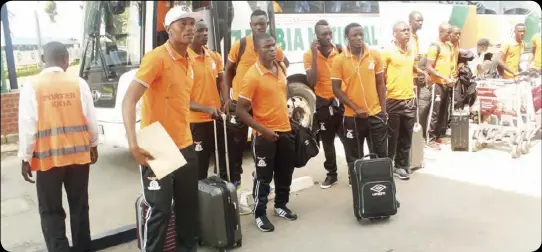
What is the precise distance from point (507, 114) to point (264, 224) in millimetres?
2863

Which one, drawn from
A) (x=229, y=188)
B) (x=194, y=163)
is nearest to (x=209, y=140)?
(x=229, y=188)

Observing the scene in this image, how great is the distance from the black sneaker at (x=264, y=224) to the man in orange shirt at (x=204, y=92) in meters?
0.52

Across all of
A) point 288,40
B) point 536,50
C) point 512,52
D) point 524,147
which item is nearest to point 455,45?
point 512,52

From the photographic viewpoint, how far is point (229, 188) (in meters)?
2.90

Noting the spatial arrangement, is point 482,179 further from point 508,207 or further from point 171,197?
point 171,197

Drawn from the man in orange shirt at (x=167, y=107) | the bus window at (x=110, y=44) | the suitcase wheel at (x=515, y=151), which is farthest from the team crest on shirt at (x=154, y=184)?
the suitcase wheel at (x=515, y=151)

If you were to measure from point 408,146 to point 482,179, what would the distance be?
695 millimetres

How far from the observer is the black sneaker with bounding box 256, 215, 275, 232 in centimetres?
332

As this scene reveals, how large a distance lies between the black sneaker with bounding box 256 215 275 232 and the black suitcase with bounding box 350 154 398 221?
0.64 m

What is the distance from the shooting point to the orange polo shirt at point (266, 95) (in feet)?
10.1

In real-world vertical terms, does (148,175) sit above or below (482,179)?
above

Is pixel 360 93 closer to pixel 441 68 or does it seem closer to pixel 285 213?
pixel 441 68

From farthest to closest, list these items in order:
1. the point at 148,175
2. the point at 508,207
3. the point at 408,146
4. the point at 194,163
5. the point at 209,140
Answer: the point at 408,146 → the point at 508,207 → the point at 209,140 → the point at 194,163 → the point at 148,175

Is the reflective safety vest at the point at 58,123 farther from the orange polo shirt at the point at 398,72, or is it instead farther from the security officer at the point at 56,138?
the orange polo shirt at the point at 398,72
